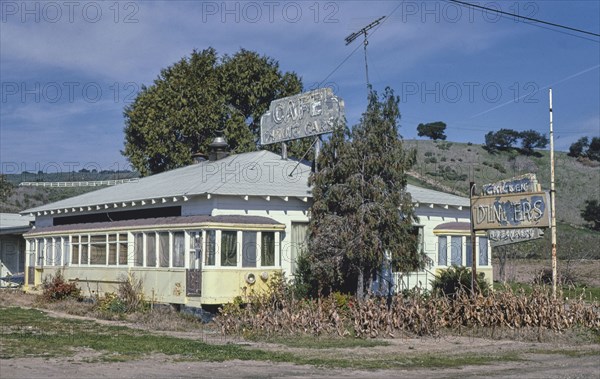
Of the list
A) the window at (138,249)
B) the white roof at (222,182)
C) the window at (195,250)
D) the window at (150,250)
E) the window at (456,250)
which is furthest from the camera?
the window at (456,250)

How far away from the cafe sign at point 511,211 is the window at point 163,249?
30.7 ft

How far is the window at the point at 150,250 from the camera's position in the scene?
24406 millimetres

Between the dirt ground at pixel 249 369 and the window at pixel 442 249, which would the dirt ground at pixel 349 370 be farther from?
the window at pixel 442 249

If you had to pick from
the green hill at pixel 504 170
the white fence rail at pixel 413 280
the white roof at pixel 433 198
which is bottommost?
the white fence rail at pixel 413 280

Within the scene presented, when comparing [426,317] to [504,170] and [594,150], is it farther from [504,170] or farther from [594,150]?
[594,150]

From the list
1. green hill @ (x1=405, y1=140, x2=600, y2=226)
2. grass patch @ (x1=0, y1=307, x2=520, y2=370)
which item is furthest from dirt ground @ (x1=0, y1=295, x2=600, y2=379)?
green hill @ (x1=405, y1=140, x2=600, y2=226)

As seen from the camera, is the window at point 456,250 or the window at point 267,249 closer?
the window at point 267,249

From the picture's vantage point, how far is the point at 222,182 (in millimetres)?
23672

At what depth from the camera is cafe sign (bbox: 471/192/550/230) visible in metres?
19.1

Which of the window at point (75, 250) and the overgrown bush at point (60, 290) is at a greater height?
the window at point (75, 250)

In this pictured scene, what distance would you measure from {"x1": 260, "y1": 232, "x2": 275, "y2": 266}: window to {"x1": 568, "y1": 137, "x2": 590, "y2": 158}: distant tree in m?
67.7

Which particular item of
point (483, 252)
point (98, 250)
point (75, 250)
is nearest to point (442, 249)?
point (483, 252)

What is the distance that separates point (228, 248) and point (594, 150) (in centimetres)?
6904

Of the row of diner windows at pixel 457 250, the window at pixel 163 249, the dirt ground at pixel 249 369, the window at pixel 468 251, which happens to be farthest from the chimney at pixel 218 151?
the dirt ground at pixel 249 369
